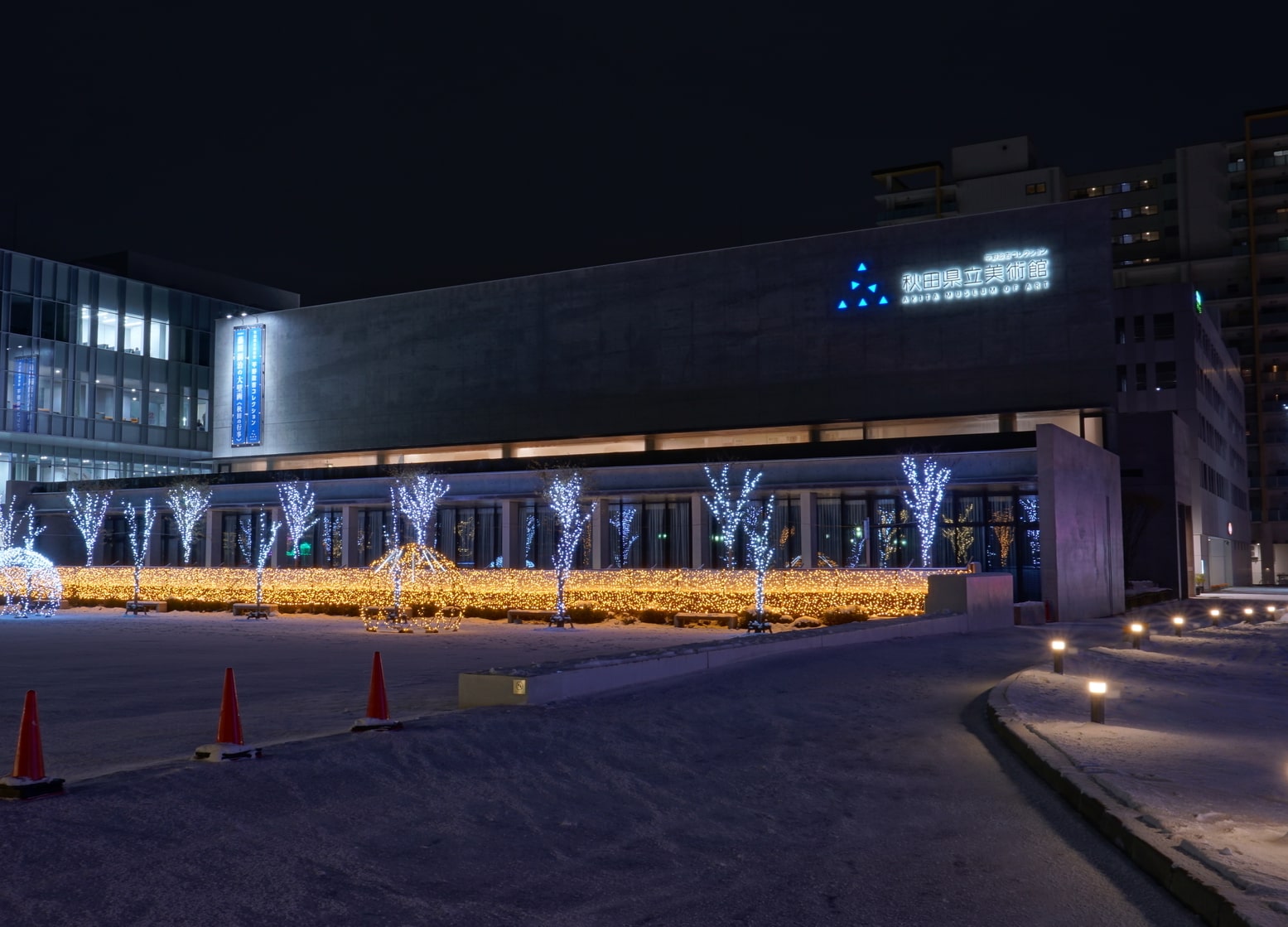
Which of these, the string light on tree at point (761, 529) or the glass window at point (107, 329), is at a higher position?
the glass window at point (107, 329)

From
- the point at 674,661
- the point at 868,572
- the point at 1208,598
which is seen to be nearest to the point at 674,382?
the point at 868,572

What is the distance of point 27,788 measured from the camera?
8359 millimetres

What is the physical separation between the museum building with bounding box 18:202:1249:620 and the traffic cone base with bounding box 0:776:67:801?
33.4 metres

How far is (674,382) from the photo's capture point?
5416 centimetres

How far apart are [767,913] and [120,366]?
72.1 m

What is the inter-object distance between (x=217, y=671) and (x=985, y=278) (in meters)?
37.7

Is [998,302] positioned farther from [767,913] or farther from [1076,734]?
[767,913]

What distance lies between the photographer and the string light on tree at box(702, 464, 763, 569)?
40781mm

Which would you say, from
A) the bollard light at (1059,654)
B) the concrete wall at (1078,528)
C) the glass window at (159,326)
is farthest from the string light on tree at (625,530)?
the glass window at (159,326)

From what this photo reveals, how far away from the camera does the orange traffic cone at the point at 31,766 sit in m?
8.41

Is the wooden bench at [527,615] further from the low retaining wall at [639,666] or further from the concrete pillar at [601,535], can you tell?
the low retaining wall at [639,666]

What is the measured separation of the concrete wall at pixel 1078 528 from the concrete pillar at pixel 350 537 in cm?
2982

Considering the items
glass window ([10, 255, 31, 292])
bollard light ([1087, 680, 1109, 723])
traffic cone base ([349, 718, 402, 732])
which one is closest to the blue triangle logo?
bollard light ([1087, 680, 1109, 723])

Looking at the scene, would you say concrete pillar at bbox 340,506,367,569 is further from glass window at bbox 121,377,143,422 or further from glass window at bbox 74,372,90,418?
glass window at bbox 121,377,143,422
